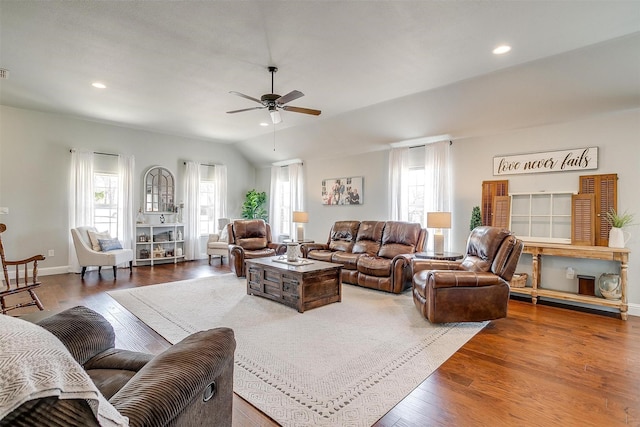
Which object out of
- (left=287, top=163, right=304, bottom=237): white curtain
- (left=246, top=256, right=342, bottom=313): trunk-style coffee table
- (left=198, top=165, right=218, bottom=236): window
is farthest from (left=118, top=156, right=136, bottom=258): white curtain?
(left=246, top=256, right=342, bottom=313): trunk-style coffee table

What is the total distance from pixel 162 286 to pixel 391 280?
12.0 feet

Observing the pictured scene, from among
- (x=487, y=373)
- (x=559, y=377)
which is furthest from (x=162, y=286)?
(x=559, y=377)

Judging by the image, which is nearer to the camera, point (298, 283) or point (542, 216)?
point (298, 283)

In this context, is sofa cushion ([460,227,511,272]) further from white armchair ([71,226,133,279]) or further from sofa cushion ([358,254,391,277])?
white armchair ([71,226,133,279])

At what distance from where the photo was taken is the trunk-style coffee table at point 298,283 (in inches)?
154

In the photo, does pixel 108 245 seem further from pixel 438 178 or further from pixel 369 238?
pixel 438 178

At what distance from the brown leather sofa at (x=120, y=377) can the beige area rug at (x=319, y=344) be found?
0.84 metres

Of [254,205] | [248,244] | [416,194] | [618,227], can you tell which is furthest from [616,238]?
[254,205]

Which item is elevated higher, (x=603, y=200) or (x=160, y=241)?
(x=603, y=200)

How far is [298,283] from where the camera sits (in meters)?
3.89

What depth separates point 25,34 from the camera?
3.21 m

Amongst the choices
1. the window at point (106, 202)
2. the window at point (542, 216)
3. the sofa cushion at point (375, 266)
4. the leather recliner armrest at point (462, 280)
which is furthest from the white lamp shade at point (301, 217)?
the window at point (106, 202)

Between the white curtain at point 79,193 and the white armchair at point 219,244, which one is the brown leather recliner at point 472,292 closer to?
the white armchair at point 219,244

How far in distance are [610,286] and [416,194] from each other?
9.96ft
